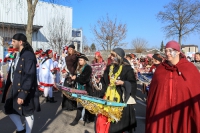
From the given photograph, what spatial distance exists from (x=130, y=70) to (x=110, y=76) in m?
0.37

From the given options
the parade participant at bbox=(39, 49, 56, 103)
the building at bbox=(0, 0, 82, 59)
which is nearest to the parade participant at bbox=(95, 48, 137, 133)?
the parade participant at bbox=(39, 49, 56, 103)

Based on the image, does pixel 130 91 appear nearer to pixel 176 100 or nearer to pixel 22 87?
pixel 176 100

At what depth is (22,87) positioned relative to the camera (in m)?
3.88

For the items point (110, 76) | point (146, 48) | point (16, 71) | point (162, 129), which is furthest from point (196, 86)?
point (146, 48)

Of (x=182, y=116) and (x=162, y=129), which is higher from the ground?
(x=182, y=116)

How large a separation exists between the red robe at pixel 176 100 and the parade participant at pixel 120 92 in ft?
1.57

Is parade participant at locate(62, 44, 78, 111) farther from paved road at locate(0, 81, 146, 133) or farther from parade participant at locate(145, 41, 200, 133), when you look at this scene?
parade participant at locate(145, 41, 200, 133)

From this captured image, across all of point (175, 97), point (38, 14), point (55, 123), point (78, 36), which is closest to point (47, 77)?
point (55, 123)

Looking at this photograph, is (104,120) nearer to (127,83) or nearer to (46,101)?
Answer: (127,83)

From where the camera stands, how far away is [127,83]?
12.6 feet

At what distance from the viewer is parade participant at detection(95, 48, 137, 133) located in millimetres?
3850

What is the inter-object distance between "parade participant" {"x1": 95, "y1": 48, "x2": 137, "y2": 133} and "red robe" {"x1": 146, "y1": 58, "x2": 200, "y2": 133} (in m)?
0.48

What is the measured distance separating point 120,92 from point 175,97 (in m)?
1.01

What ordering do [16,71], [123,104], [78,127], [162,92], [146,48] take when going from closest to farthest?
[162,92] → [123,104] → [16,71] → [78,127] → [146,48]
